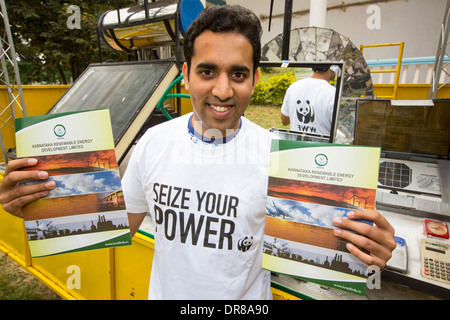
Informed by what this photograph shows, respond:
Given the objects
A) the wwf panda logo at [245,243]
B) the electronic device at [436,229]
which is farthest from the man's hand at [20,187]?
the electronic device at [436,229]

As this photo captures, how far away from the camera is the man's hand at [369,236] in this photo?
755mm

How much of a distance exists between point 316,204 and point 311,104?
1706 mm

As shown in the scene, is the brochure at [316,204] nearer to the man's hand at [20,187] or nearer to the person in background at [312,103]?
the man's hand at [20,187]

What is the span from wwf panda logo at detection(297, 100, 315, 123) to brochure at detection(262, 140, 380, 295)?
1.61 m

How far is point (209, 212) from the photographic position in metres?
0.98

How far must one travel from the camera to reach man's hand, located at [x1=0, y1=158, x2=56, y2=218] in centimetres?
91

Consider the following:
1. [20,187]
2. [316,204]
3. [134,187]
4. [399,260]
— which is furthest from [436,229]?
[20,187]

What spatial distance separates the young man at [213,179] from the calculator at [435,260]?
1.94 ft

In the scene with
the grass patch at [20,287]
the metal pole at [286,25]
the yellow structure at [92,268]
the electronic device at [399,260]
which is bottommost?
the grass patch at [20,287]

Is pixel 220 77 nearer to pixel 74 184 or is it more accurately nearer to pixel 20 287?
pixel 74 184

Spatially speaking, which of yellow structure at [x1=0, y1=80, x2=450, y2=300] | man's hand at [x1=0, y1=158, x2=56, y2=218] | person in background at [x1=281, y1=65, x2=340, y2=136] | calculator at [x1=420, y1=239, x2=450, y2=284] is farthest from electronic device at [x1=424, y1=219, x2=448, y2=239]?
man's hand at [x1=0, y1=158, x2=56, y2=218]

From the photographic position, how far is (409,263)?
99 centimetres
